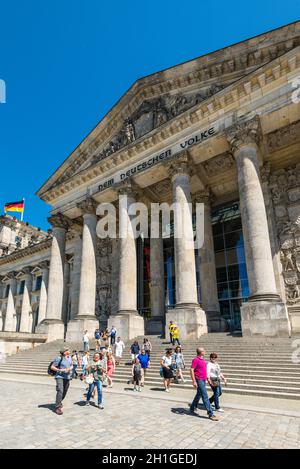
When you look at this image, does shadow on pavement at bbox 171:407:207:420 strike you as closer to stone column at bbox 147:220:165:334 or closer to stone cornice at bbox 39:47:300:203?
stone column at bbox 147:220:165:334

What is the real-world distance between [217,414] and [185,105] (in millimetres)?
18875

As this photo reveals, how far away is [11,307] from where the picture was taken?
143 ft

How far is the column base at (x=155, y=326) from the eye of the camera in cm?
2141

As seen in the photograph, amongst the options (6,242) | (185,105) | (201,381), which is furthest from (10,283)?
(201,381)

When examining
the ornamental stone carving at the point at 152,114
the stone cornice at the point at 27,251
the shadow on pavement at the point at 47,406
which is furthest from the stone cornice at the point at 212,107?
the shadow on pavement at the point at 47,406

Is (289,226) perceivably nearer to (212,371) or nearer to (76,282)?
(212,371)

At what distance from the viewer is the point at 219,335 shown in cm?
1560

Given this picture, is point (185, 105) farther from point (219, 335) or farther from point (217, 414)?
point (217, 414)

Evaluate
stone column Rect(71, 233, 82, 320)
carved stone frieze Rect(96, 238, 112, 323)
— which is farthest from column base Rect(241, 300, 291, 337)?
stone column Rect(71, 233, 82, 320)

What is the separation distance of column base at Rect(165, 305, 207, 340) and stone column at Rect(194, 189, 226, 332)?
10.9ft

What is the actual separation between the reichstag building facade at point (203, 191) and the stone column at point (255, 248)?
6 cm

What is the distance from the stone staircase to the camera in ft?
30.1

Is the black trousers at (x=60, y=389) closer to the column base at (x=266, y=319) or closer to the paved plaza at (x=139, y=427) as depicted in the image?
the paved plaza at (x=139, y=427)
